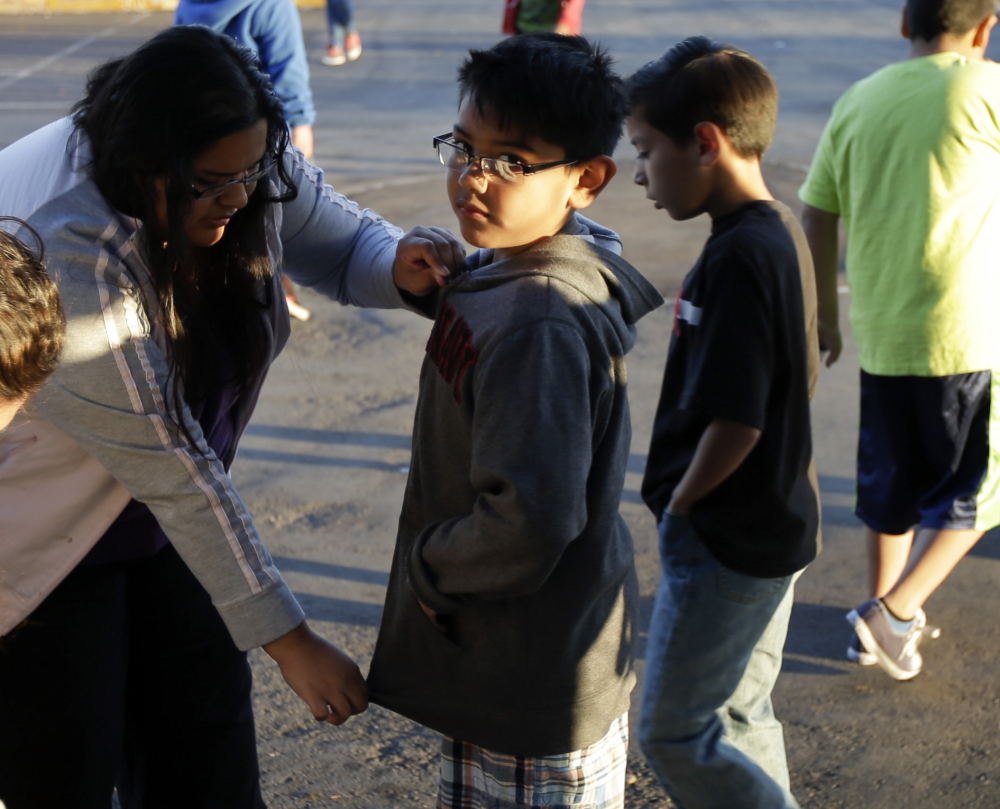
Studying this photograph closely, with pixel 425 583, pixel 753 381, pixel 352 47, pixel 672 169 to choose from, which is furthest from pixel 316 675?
pixel 352 47

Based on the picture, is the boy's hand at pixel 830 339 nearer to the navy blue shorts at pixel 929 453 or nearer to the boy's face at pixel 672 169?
the navy blue shorts at pixel 929 453

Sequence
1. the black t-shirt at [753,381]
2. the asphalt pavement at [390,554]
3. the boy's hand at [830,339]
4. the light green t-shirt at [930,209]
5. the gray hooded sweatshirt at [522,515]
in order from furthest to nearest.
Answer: the boy's hand at [830,339]
the light green t-shirt at [930,209]
the asphalt pavement at [390,554]
the black t-shirt at [753,381]
the gray hooded sweatshirt at [522,515]

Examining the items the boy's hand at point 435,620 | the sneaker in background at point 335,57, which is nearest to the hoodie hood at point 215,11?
the boy's hand at point 435,620

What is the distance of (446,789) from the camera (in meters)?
1.81

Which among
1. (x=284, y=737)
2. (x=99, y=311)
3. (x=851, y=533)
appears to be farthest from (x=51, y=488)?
(x=851, y=533)

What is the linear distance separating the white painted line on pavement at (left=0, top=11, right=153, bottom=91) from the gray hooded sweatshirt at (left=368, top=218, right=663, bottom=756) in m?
13.0

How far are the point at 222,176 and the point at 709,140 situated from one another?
1.00 metres

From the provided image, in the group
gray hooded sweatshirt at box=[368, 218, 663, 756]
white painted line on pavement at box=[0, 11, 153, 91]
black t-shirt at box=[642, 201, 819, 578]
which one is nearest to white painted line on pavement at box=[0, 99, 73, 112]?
white painted line on pavement at box=[0, 11, 153, 91]

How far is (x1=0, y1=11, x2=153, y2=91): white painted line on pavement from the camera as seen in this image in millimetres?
13203

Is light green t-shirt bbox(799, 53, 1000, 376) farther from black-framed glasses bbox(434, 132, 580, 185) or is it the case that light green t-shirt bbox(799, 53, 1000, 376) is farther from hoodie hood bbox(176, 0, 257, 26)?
hoodie hood bbox(176, 0, 257, 26)

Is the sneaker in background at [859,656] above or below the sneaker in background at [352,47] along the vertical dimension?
above

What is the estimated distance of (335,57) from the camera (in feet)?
47.6

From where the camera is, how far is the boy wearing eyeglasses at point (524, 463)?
1.49 metres

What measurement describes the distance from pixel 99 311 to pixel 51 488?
37cm
